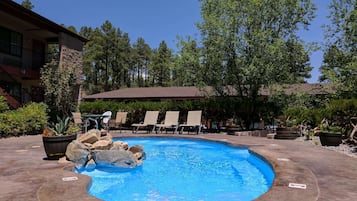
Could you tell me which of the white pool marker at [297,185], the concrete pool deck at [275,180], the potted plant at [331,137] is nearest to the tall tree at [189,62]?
the potted plant at [331,137]

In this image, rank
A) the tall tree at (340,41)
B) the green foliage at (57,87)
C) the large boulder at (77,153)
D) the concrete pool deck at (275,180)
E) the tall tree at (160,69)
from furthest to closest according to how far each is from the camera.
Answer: the tall tree at (160,69)
the tall tree at (340,41)
the green foliage at (57,87)
the large boulder at (77,153)
the concrete pool deck at (275,180)

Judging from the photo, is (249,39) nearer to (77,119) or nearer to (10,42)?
(77,119)

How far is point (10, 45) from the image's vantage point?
1661cm

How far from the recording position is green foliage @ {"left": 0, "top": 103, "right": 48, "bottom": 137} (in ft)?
38.6

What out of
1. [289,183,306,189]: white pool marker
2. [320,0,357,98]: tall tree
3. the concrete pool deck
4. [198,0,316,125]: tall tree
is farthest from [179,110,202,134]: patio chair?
[320,0,357,98]: tall tree

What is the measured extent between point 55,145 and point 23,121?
269 inches

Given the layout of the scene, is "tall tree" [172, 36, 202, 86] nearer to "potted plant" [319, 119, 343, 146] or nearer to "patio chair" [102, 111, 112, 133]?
"patio chair" [102, 111, 112, 133]

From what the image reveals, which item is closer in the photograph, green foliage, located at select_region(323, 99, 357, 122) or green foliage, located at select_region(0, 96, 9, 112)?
green foliage, located at select_region(323, 99, 357, 122)

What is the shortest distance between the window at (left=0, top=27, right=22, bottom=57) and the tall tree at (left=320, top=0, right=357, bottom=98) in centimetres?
1904

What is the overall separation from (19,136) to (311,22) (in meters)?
15.7

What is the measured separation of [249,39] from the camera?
51.4 feet

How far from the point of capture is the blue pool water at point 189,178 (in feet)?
18.5

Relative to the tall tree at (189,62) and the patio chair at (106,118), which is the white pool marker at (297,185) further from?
the tall tree at (189,62)

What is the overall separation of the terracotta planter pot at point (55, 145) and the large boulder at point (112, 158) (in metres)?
0.71
